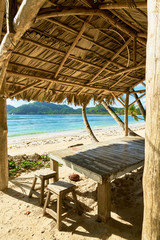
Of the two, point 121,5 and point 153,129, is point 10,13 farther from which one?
point 153,129

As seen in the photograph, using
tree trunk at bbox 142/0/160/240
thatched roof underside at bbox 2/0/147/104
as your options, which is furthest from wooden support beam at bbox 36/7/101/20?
tree trunk at bbox 142/0/160/240

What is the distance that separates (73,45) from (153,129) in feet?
8.44

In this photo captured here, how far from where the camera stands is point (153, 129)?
2.75ft

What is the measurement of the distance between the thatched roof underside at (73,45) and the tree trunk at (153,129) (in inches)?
52.1

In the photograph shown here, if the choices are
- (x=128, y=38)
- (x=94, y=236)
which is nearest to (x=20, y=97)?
(x=128, y=38)

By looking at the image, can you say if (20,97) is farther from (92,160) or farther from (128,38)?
(128,38)

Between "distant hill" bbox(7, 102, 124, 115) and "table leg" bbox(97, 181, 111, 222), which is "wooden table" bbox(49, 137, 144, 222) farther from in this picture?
"distant hill" bbox(7, 102, 124, 115)

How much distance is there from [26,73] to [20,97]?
42.9 inches

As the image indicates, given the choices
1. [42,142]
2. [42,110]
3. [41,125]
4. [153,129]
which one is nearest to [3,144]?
[153,129]

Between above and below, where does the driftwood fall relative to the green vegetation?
above

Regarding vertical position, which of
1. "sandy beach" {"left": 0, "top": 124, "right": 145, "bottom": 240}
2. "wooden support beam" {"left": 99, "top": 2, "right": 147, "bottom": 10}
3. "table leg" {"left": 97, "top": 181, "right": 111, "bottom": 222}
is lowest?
"sandy beach" {"left": 0, "top": 124, "right": 145, "bottom": 240}

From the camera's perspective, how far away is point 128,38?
330 cm

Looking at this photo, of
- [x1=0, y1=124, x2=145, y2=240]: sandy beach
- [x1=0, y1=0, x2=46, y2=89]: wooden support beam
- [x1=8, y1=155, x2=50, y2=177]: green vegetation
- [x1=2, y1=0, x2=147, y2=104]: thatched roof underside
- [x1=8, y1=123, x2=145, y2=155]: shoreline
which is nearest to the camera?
[x1=0, y1=0, x2=46, y2=89]: wooden support beam

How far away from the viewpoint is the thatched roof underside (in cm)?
218
